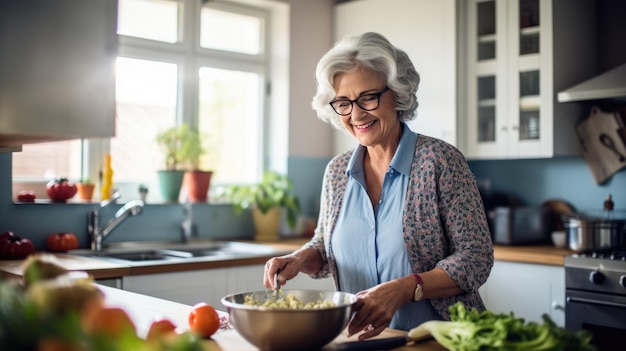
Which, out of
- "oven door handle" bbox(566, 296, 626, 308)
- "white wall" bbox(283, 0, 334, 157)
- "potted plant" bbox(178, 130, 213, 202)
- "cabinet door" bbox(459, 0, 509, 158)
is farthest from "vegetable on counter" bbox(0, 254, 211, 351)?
"white wall" bbox(283, 0, 334, 157)

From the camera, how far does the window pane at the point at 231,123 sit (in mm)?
4340

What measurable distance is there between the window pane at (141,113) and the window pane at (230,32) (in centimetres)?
34

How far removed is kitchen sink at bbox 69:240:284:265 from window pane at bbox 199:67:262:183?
54 cm

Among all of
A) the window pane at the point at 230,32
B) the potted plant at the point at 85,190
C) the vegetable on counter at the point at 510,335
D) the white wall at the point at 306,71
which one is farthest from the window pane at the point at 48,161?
the vegetable on counter at the point at 510,335

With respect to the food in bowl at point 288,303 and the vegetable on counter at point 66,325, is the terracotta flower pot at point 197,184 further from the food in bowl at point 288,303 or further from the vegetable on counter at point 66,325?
the vegetable on counter at point 66,325

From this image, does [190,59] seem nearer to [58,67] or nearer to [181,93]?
[181,93]

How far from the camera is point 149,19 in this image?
13.3 ft

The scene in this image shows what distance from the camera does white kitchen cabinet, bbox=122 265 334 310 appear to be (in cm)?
311

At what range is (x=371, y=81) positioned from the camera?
218cm

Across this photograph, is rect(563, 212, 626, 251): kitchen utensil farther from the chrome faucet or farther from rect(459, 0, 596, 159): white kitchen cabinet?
the chrome faucet

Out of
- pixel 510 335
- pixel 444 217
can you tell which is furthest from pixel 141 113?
pixel 510 335

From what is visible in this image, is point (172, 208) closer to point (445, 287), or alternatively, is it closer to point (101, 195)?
point (101, 195)

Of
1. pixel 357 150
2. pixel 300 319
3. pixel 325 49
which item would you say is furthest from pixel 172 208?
pixel 300 319

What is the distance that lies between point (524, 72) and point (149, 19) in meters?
2.22
